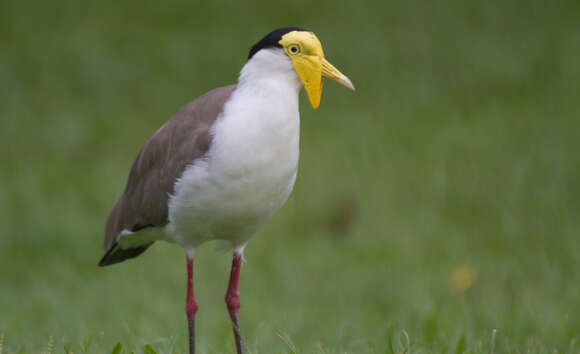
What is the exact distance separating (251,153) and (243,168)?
0.31 ft

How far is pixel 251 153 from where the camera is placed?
396 cm

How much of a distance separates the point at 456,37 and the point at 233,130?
7.56m

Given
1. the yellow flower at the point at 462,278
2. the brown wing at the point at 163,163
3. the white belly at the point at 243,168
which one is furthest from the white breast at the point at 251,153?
the yellow flower at the point at 462,278

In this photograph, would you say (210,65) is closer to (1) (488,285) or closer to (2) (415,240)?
(2) (415,240)

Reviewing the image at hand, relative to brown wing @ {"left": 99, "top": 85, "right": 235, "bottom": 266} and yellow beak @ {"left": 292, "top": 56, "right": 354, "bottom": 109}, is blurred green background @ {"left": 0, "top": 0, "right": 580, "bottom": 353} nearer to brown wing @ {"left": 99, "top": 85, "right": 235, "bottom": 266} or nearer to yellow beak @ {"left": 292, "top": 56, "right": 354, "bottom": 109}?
brown wing @ {"left": 99, "top": 85, "right": 235, "bottom": 266}

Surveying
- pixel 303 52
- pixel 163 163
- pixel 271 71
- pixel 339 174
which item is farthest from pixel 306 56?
pixel 339 174

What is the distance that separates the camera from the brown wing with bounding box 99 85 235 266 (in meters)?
4.25

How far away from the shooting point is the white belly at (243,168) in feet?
13.0

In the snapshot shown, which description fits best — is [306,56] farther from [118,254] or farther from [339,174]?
[339,174]

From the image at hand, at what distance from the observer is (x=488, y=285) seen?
7.64 metres

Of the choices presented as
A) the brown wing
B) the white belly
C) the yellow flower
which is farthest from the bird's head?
the yellow flower

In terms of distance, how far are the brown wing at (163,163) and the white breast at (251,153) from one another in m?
0.10

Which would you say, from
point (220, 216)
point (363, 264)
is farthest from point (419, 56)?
point (220, 216)

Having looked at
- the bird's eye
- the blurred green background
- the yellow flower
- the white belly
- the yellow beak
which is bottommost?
the yellow flower
